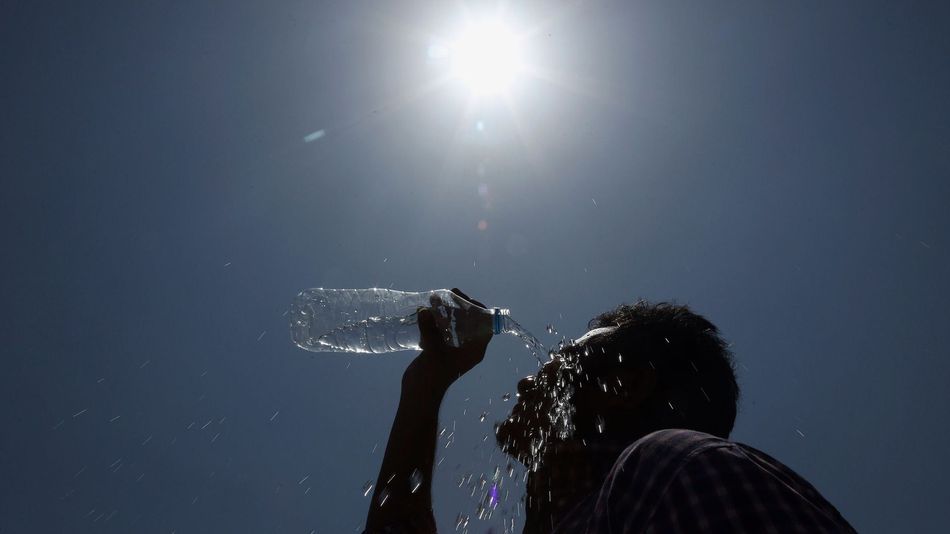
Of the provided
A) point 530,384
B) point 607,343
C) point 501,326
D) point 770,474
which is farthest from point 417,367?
point 770,474

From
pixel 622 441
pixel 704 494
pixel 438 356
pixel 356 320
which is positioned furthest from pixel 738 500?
pixel 356 320

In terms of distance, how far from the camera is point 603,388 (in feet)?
7.51

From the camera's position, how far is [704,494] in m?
1.11

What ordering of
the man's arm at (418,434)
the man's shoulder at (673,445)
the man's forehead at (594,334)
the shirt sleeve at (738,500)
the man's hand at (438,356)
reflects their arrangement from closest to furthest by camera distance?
the shirt sleeve at (738,500) < the man's shoulder at (673,445) < the man's forehead at (594,334) < the man's arm at (418,434) < the man's hand at (438,356)

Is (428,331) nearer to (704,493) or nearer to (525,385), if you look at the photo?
(525,385)

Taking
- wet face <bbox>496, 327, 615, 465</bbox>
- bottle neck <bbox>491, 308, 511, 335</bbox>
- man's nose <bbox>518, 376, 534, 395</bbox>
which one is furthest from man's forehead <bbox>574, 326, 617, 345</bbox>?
bottle neck <bbox>491, 308, 511, 335</bbox>

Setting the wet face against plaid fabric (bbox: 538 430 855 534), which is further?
the wet face

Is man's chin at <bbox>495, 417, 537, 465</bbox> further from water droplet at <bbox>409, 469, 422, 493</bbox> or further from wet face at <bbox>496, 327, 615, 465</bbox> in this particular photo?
water droplet at <bbox>409, 469, 422, 493</bbox>

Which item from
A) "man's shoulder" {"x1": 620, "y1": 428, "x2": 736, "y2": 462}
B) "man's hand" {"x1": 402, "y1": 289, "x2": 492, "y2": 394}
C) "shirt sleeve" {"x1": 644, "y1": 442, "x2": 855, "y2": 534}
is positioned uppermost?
"man's hand" {"x1": 402, "y1": 289, "x2": 492, "y2": 394}

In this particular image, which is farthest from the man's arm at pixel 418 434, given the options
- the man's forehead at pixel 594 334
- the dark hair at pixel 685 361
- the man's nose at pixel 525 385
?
the dark hair at pixel 685 361

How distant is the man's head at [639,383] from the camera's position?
217 centimetres

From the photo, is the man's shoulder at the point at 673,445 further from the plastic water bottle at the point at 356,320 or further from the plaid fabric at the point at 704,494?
the plastic water bottle at the point at 356,320

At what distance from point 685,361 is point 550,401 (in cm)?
68

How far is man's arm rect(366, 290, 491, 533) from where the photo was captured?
2.67m
